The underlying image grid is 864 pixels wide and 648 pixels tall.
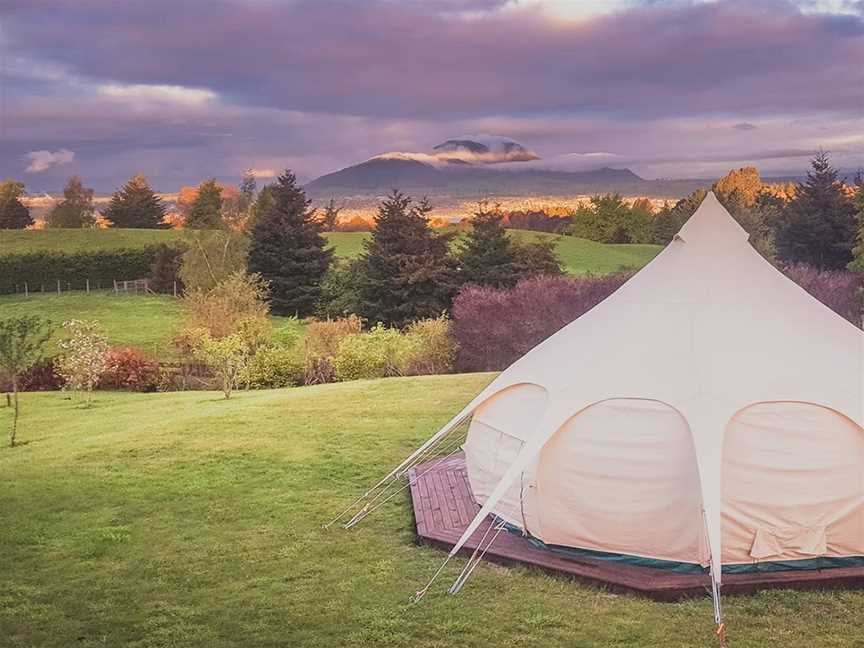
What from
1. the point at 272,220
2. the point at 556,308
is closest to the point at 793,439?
the point at 556,308

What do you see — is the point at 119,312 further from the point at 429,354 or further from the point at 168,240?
the point at 429,354

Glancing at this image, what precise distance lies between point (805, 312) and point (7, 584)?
8611mm


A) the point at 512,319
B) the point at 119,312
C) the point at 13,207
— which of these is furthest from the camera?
the point at 13,207

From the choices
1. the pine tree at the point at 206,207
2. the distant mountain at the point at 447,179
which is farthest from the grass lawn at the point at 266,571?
the pine tree at the point at 206,207

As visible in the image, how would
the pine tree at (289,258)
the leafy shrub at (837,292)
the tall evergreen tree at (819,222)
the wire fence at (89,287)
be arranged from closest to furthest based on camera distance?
the leafy shrub at (837,292)
the wire fence at (89,287)
the tall evergreen tree at (819,222)
the pine tree at (289,258)

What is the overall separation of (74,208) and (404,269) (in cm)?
2551

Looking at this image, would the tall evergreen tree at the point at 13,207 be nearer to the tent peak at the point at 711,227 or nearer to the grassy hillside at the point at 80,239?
the grassy hillside at the point at 80,239

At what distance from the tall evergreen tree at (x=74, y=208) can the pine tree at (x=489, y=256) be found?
2638 cm

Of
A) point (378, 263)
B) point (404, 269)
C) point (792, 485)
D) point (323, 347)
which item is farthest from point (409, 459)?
point (378, 263)

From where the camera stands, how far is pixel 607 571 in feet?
24.0

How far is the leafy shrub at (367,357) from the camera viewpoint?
920 inches

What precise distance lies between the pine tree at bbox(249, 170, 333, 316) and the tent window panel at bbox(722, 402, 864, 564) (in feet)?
110

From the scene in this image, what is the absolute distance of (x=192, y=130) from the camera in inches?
1133

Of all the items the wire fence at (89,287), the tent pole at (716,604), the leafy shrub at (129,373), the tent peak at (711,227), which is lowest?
the leafy shrub at (129,373)
